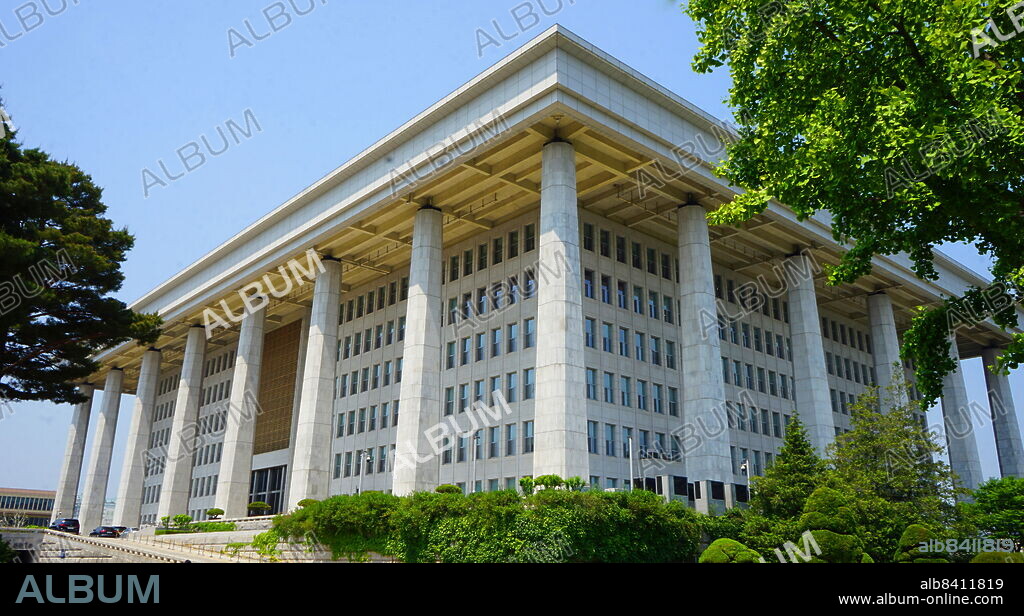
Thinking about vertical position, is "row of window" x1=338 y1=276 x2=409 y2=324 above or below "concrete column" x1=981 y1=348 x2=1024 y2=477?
above

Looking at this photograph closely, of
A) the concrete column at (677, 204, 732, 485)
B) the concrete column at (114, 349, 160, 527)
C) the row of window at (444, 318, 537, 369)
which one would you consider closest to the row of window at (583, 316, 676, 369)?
the row of window at (444, 318, 537, 369)

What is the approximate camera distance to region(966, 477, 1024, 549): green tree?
123ft

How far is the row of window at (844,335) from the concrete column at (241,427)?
41.7m

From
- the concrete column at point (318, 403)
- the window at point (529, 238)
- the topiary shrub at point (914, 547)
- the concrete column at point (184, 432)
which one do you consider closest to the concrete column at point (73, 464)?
the concrete column at point (184, 432)

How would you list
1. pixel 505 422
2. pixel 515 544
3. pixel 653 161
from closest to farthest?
pixel 515 544, pixel 653 161, pixel 505 422

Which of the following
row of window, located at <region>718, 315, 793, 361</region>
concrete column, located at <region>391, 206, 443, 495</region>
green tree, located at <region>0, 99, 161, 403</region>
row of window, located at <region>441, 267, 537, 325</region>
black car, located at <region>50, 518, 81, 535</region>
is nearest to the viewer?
green tree, located at <region>0, 99, 161, 403</region>

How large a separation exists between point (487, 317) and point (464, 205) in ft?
21.3

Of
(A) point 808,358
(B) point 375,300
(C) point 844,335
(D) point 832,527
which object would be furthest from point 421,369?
(C) point 844,335

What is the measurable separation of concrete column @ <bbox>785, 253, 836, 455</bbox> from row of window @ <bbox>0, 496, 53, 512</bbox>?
125177 millimetres

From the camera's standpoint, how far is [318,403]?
4466 cm

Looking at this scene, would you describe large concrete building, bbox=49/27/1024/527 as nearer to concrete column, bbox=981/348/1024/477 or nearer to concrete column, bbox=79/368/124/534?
concrete column, bbox=981/348/1024/477

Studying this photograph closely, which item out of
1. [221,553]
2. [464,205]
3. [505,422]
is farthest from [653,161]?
[221,553]

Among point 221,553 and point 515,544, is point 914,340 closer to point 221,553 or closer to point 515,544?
point 515,544

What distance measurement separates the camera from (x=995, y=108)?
12273 mm
